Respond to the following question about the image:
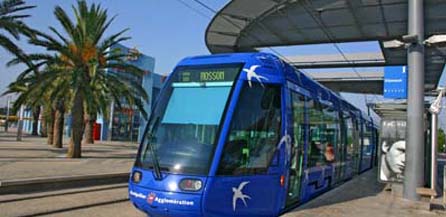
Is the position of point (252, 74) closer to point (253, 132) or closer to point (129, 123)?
point (253, 132)

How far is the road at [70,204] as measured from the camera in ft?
32.3

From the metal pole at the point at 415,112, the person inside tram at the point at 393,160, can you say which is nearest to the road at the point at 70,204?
the metal pole at the point at 415,112

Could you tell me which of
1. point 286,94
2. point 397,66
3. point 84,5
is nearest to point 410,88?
point 286,94

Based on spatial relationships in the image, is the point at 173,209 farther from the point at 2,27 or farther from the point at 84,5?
the point at 84,5

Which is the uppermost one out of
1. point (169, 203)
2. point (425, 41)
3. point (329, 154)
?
point (425, 41)

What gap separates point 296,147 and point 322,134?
2497 millimetres

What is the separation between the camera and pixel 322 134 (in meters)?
12.0

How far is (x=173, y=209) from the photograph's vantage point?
25.0ft

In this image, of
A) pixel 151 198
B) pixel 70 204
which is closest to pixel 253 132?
pixel 151 198

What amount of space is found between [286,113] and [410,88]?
4695 mm

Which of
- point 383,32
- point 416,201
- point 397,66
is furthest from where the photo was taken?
point 397,66

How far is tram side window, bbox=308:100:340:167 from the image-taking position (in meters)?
11.1

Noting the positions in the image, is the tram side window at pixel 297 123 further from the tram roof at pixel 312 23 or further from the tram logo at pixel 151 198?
the tram roof at pixel 312 23

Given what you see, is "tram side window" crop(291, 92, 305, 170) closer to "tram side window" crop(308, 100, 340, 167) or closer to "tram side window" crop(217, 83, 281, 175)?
"tram side window" crop(308, 100, 340, 167)
